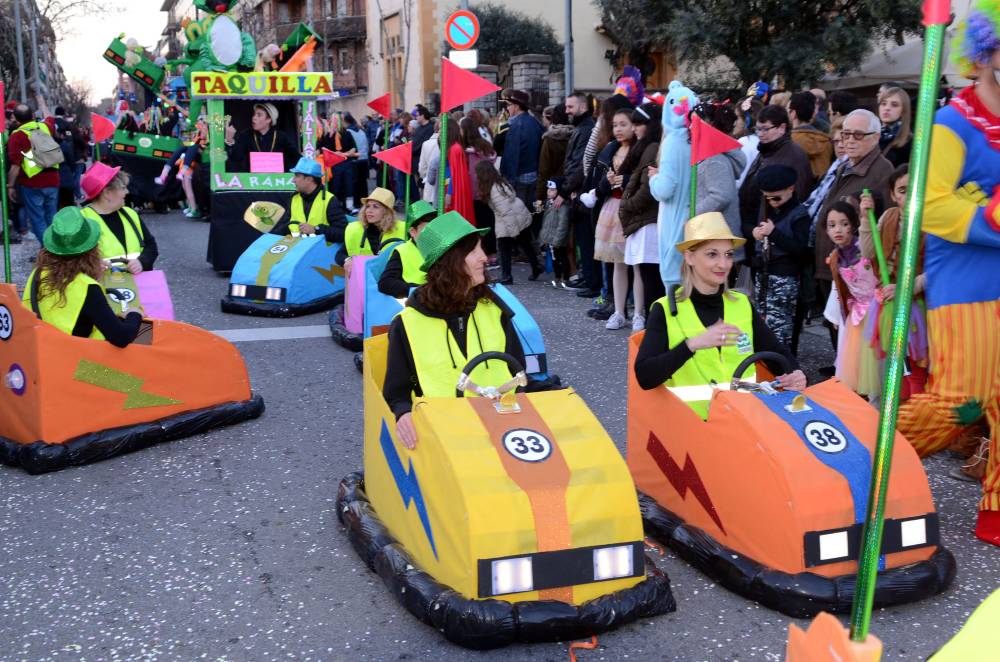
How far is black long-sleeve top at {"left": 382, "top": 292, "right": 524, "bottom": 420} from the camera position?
13.9 feet

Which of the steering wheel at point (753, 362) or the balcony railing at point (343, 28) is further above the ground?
the balcony railing at point (343, 28)

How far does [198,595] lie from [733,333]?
7.69 ft

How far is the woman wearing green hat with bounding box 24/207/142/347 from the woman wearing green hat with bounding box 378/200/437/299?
6.73ft

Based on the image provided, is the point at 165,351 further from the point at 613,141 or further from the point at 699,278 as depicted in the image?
the point at 613,141

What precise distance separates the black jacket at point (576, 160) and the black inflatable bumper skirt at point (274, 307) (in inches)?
101

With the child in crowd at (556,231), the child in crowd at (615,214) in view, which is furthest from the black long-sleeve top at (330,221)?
the child in crowd at (615,214)

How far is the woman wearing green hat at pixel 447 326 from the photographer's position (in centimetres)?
432

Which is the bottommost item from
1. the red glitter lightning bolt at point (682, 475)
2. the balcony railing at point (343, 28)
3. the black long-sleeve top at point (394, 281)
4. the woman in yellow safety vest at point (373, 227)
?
the red glitter lightning bolt at point (682, 475)

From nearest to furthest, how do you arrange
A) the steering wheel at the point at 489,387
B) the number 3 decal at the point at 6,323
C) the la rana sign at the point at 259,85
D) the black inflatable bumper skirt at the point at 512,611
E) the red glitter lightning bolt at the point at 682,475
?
the black inflatable bumper skirt at the point at 512,611 → the steering wheel at the point at 489,387 → the red glitter lightning bolt at the point at 682,475 → the number 3 decal at the point at 6,323 → the la rana sign at the point at 259,85

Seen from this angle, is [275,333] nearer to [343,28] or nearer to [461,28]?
[461,28]

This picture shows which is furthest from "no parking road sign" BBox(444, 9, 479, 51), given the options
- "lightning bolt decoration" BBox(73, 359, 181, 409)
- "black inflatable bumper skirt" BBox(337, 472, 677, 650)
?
"black inflatable bumper skirt" BBox(337, 472, 677, 650)

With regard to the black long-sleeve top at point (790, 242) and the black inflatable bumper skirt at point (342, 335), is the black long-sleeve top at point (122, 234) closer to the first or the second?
the black inflatable bumper skirt at point (342, 335)

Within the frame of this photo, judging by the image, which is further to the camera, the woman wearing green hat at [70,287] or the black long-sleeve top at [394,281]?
the black long-sleeve top at [394,281]

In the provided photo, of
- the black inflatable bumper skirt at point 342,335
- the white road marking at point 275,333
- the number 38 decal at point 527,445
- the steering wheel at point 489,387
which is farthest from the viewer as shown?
the white road marking at point 275,333
